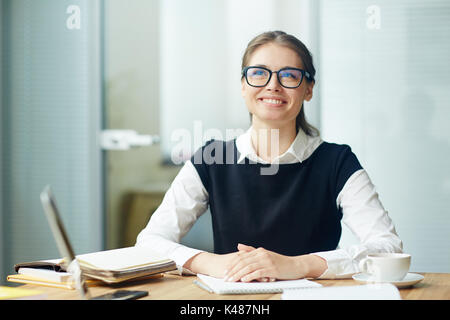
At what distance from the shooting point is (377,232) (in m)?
1.45

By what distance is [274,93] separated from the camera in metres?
1.65

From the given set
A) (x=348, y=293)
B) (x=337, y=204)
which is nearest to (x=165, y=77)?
(x=337, y=204)

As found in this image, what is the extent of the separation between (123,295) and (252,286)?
0.26 meters

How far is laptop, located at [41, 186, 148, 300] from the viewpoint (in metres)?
0.86

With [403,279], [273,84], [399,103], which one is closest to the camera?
[403,279]

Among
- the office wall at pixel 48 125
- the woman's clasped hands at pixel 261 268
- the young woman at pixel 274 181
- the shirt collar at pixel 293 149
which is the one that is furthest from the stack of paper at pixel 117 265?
the office wall at pixel 48 125

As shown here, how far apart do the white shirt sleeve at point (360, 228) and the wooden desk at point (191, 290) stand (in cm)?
5

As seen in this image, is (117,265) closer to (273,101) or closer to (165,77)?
(273,101)

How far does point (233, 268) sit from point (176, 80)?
1861 mm

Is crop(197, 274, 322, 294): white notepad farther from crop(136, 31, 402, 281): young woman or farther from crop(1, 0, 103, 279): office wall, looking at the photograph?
crop(1, 0, 103, 279): office wall

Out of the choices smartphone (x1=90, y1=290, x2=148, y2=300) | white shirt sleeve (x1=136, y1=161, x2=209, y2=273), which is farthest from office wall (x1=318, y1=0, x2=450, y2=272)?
smartphone (x1=90, y1=290, x2=148, y2=300)

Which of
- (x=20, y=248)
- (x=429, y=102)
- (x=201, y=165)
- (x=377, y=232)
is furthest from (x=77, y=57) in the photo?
(x=377, y=232)

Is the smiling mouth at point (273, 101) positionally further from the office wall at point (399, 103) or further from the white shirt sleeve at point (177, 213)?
the office wall at point (399, 103)

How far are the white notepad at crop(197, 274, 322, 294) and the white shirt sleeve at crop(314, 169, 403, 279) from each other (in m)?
0.11
